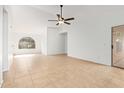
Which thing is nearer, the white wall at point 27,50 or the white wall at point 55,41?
the white wall at point 55,41

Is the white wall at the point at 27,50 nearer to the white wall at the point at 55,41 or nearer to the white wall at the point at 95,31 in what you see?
the white wall at the point at 55,41

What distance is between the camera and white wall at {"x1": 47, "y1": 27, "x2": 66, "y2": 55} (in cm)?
979

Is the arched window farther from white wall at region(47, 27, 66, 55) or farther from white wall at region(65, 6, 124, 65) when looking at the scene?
white wall at region(65, 6, 124, 65)

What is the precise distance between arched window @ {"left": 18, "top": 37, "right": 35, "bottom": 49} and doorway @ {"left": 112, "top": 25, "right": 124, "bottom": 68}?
10.2m

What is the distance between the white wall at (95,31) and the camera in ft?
16.1

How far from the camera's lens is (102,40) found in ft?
17.7

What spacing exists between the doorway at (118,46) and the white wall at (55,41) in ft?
19.9

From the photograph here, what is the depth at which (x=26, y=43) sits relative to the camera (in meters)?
12.7

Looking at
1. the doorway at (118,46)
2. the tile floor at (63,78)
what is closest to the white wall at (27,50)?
the tile floor at (63,78)

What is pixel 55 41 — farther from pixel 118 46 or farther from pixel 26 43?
pixel 118 46

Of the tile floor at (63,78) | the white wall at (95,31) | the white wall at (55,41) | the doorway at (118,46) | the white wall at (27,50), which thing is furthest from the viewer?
the white wall at (27,50)

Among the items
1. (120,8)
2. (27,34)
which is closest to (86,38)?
(120,8)

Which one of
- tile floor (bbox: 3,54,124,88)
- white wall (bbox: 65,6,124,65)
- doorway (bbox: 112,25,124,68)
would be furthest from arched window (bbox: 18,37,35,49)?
doorway (bbox: 112,25,124,68)
